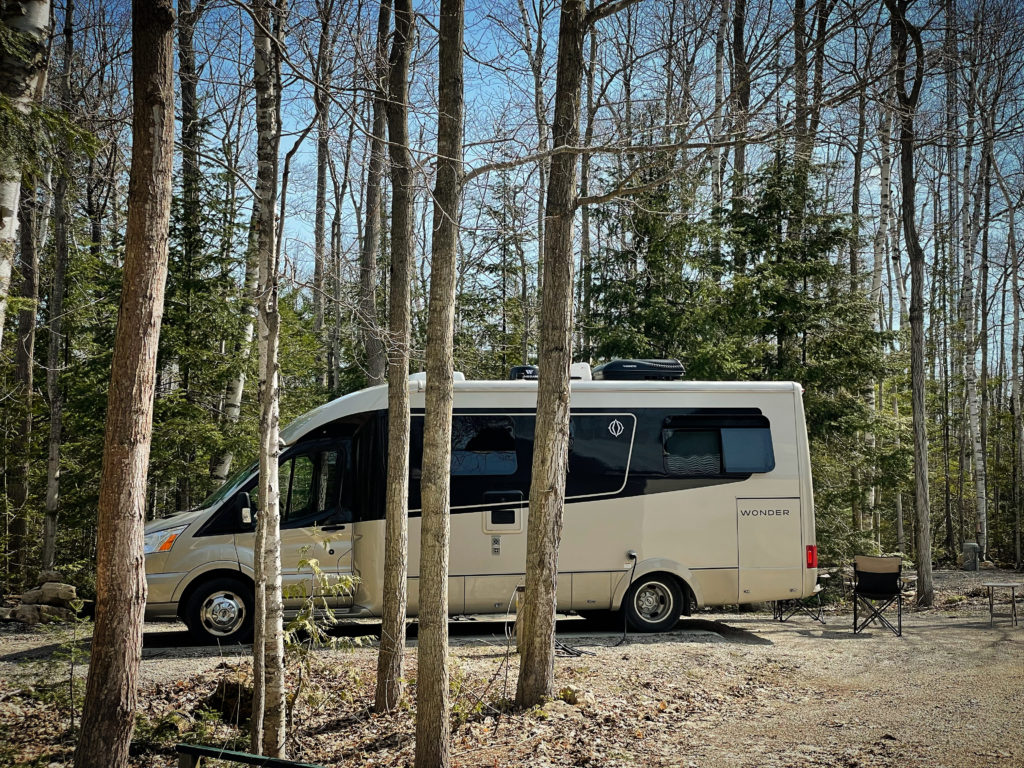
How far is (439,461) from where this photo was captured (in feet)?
18.0

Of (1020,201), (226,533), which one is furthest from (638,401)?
(1020,201)

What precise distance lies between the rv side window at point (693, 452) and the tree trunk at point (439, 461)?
558 centimetres

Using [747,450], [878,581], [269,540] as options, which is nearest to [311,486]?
[269,540]

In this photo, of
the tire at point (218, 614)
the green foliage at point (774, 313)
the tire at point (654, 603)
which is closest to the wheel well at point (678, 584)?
the tire at point (654, 603)

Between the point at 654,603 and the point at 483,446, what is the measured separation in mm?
2882

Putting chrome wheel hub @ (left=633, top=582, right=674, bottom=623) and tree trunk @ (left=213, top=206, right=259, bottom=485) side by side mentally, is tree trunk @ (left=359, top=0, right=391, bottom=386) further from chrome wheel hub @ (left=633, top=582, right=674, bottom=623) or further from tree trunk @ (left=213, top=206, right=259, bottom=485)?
chrome wheel hub @ (left=633, top=582, right=674, bottom=623)

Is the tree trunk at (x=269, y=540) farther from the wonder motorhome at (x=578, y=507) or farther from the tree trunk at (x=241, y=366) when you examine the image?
the tree trunk at (x=241, y=366)

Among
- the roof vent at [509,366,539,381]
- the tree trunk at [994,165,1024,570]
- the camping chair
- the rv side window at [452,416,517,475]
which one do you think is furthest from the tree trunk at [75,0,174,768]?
the tree trunk at [994,165,1024,570]

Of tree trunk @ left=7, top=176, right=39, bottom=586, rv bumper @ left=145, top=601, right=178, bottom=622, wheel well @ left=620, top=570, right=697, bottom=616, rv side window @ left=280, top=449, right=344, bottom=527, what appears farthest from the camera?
tree trunk @ left=7, top=176, right=39, bottom=586

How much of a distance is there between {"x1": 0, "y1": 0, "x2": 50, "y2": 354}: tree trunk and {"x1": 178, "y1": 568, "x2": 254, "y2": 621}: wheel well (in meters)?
3.93

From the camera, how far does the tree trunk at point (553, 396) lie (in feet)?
22.1

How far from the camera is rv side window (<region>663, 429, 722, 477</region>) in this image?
34.9 ft

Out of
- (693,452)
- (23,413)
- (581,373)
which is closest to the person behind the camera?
(693,452)

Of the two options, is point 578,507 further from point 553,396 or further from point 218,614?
point 218,614
